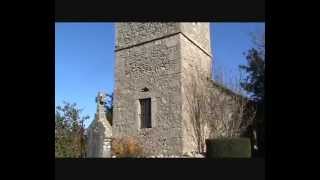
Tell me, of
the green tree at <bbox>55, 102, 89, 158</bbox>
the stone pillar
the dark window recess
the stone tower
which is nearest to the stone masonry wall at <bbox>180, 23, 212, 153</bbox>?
the stone tower

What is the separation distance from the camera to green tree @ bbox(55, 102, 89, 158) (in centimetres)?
1594

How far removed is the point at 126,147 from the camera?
17391 mm

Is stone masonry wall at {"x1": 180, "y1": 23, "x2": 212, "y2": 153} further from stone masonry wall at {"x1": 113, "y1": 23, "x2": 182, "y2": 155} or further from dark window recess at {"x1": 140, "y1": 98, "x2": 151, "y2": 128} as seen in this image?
dark window recess at {"x1": 140, "y1": 98, "x2": 151, "y2": 128}

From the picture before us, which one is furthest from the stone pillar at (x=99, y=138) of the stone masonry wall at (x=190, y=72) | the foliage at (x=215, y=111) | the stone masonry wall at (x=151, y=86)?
the foliage at (x=215, y=111)

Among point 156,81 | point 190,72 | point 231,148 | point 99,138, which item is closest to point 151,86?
point 156,81

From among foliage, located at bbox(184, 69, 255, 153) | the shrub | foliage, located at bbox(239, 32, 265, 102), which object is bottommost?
the shrub

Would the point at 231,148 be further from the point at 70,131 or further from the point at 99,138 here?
the point at 70,131

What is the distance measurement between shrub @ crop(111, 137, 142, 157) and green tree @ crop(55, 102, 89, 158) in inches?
46.4

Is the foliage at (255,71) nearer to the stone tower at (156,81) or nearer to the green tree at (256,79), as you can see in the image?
the green tree at (256,79)

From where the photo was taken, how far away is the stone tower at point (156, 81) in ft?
57.9

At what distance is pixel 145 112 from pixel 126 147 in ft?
6.21

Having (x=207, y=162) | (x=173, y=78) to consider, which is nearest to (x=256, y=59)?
(x=173, y=78)
